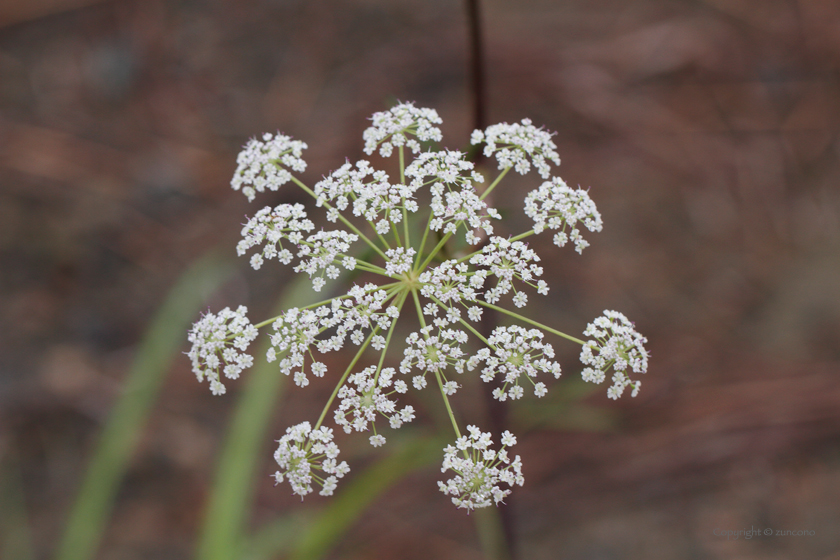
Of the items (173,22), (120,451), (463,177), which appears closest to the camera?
(463,177)

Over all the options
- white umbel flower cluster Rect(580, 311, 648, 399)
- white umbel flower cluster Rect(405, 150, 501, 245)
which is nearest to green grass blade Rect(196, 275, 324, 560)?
white umbel flower cluster Rect(405, 150, 501, 245)

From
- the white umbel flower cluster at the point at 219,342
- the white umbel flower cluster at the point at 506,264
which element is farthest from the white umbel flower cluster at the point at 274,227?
the white umbel flower cluster at the point at 506,264

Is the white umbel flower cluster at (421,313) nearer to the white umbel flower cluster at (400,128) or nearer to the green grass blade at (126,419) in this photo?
the white umbel flower cluster at (400,128)

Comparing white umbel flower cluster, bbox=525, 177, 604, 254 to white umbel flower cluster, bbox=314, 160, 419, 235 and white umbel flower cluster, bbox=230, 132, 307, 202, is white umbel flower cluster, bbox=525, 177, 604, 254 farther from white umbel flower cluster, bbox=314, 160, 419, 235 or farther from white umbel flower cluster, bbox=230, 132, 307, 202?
white umbel flower cluster, bbox=230, 132, 307, 202

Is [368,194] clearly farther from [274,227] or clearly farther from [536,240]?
[536,240]

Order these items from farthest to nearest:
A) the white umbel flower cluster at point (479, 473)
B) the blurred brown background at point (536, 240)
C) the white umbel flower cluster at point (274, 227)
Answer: the blurred brown background at point (536, 240) < the white umbel flower cluster at point (274, 227) < the white umbel flower cluster at point (479, 473)

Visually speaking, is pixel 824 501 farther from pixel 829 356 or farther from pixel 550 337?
pixel 550 337

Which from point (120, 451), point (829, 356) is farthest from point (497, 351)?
point (829, 356)

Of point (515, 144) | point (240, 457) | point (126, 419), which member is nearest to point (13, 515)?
point (126, 419)
